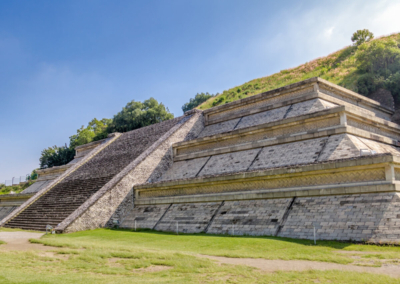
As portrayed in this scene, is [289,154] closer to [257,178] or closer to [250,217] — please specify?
[257,178]

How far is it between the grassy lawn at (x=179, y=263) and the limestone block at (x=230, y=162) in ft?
15.9

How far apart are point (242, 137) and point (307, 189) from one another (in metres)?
5.91

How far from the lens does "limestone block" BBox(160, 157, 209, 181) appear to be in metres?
14.9

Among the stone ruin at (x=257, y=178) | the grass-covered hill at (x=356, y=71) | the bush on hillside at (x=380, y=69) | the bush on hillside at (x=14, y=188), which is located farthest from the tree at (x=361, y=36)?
the bush on hillside at (x=14, y=188)

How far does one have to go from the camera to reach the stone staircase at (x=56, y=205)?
14.1 meters

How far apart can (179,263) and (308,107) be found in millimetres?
10729

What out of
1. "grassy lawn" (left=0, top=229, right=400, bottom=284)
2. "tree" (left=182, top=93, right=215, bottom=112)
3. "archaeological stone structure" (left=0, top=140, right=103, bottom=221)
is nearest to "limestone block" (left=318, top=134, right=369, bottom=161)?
"grassy lawn" (left=0, top=229, right=400, bottom=284)

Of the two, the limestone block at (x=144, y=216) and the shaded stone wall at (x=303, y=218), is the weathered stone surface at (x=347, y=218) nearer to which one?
the shaded stone wall at (x=303, y=218)

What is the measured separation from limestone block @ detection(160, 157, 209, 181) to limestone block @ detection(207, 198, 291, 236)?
4278 mm

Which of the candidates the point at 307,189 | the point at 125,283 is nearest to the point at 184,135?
the point at 307,189

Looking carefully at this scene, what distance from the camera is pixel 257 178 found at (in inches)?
410

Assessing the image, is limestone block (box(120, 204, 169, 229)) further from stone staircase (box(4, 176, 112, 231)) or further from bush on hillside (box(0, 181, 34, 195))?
bush on hillside (box(0, 181, 34, 195))

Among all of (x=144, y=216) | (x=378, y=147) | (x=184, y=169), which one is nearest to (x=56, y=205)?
(x=144, y=216)

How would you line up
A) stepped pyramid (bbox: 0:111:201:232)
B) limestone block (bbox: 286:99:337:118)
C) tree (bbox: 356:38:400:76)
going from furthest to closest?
tree (bbox: 356:38:400:76) → limestone block (bbox: 286:99:337:118) → stepped pyramid (bbox: 0:111:201:232)
